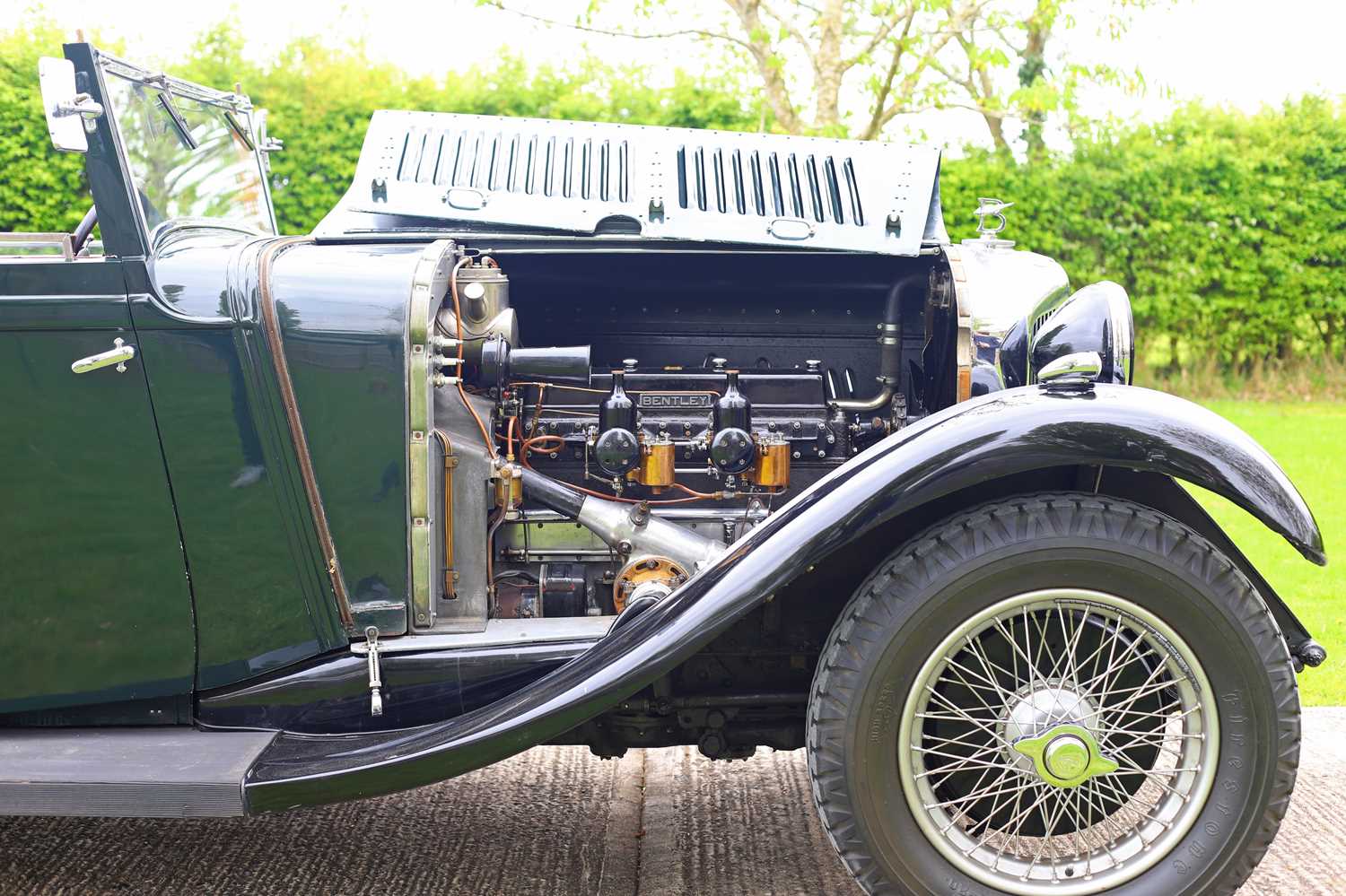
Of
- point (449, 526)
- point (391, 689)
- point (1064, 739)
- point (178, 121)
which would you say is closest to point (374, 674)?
point (391, 689)

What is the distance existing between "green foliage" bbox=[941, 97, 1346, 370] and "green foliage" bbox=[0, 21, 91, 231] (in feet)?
24.0

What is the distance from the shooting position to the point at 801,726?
2707 millimetres

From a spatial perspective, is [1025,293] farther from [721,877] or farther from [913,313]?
[721,877]

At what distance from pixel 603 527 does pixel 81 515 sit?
1210mm

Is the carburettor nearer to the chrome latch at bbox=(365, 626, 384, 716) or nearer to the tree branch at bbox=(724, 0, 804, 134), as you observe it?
the chrome latch at bbox=(365, 626, 384, 716)

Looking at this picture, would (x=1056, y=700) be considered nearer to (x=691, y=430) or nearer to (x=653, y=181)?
(x=691, y=430)

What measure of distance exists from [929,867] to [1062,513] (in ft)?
2.57

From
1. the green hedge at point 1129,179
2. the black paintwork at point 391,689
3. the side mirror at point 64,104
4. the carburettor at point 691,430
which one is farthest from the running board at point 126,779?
Result: the green hedge at point 1129,179

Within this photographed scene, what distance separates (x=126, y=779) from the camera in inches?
92.4

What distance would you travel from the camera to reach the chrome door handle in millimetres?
2436

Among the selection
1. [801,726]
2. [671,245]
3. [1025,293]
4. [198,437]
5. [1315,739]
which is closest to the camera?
[198,437]

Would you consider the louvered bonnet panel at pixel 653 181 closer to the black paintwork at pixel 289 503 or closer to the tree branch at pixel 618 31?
the black paintwork at pixel 289 503

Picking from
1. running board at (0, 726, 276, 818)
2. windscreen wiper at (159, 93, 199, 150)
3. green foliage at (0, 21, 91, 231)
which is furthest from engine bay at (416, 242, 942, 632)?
green foliage at (0, 21, 91, 231)

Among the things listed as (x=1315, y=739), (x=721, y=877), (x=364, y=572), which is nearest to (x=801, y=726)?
(x=721, y=877)
